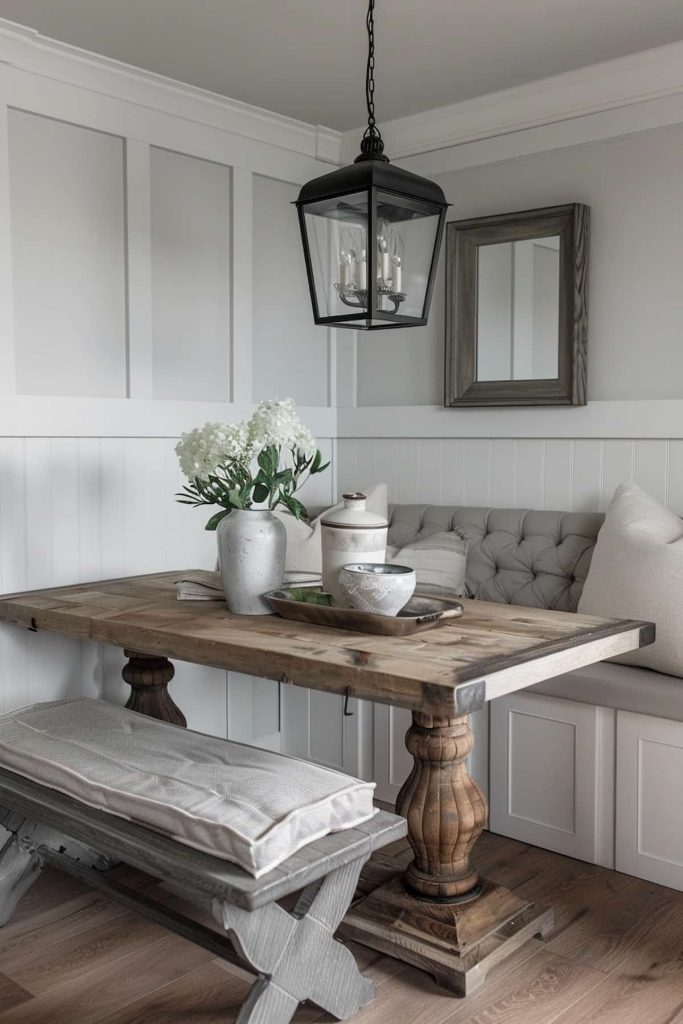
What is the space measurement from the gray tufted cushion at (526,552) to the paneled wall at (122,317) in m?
0.75

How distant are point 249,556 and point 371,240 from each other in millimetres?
806

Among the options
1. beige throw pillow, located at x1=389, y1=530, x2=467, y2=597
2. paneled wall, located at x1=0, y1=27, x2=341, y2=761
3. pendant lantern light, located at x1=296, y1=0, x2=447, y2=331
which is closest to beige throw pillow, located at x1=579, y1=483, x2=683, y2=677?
beige throw pillow, located at x1=389, y1=530, x2=467, y2=597

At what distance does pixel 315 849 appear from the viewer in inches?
72.8

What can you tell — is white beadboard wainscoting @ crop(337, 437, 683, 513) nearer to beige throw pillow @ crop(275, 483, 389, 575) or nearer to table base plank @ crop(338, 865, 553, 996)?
beige throw pillow @ crop(275, 483, 389, 575)

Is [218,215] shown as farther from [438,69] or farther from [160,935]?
[160,935]

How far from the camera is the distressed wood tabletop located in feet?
6.04

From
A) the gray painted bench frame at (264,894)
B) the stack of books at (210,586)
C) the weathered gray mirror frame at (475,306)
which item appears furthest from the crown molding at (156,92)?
the gray painted bench frame at (264,894)

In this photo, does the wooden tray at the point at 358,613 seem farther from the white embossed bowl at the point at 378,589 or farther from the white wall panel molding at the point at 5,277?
the white wall panel molding at the point at 5,277

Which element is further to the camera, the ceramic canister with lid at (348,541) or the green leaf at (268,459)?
the green leaf at (268,459)

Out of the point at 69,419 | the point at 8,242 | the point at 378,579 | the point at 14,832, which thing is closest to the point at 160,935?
the point at 14,832

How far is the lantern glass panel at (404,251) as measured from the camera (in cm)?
232

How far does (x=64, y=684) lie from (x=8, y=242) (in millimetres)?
1349

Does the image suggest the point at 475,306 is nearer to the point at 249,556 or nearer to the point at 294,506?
the point at 294,506

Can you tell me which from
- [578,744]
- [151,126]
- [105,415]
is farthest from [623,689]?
[151,126]
